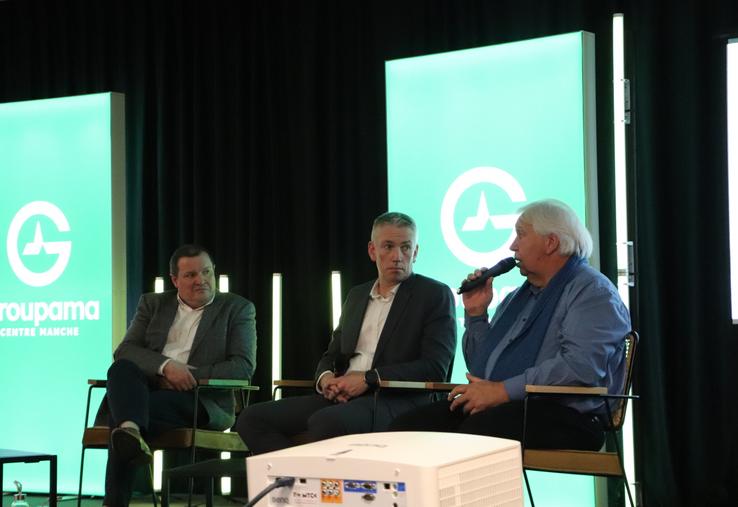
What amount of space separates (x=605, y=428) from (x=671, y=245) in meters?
1.51

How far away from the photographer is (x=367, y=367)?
170 inches

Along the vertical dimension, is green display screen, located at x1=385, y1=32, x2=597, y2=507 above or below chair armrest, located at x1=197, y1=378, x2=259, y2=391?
above

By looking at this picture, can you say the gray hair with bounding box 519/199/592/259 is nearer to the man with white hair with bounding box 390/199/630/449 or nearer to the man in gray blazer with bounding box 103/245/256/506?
the man with white hair with bounding box 390/199/630/449

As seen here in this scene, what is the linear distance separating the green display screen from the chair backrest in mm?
726

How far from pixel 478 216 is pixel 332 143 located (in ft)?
4.26

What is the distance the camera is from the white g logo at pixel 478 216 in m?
4.66

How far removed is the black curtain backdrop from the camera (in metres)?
4.70

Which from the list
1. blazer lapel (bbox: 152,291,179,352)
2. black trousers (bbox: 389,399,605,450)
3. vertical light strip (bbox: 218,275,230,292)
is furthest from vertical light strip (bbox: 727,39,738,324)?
blazer lapel (bbox: 152,291,179,352)

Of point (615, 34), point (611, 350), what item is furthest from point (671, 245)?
point (611, 350)

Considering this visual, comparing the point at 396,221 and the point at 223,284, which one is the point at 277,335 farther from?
the point at 396,221

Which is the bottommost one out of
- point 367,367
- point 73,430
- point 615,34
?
point 73,430

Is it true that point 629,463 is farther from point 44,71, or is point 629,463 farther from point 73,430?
point 44,71

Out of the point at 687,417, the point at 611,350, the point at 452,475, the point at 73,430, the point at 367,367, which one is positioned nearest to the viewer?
the point at 452,475

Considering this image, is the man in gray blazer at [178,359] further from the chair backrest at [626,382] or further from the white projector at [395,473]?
the white projector at [395,473]
